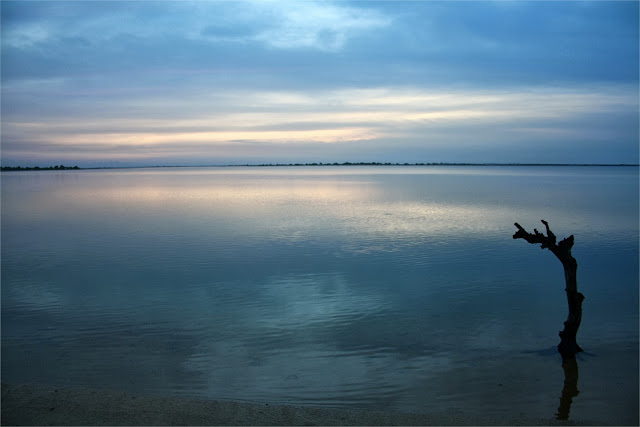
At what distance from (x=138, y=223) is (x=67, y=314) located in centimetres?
1481

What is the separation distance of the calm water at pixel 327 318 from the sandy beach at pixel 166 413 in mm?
696

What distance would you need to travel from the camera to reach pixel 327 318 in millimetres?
9438

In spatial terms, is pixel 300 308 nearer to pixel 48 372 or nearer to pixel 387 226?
pixel 48 372

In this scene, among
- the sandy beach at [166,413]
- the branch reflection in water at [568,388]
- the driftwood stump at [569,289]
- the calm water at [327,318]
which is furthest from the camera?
the driftwood stump at [569,289]

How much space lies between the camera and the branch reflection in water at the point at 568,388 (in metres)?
6.14

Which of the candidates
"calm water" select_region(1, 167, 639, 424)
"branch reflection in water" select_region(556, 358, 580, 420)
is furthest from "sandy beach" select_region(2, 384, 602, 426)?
"calm water" select_region(1, 167, 639, 424)

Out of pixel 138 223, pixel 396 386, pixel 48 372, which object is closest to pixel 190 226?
pixel 138 223

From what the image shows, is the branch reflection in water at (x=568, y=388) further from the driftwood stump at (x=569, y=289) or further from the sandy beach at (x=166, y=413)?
the sandy beach at (x=166, y=413)

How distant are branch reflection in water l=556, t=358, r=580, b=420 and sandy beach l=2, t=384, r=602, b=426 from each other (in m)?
0.38

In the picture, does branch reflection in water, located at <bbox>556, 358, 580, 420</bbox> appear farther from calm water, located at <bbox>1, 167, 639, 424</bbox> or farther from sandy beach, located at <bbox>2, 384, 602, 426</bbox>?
sandy beach, located at <bbox>2, 384, 602, 426</bbox>

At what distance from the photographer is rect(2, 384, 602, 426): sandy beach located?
509 cm

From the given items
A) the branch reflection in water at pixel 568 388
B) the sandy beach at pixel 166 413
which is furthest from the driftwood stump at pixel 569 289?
the sandy beach at pixel 166 413

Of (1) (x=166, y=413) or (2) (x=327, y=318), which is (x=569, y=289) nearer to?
(2) (x=327, y=318)

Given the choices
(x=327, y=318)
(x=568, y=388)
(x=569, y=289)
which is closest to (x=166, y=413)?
(x=327, y=318)
